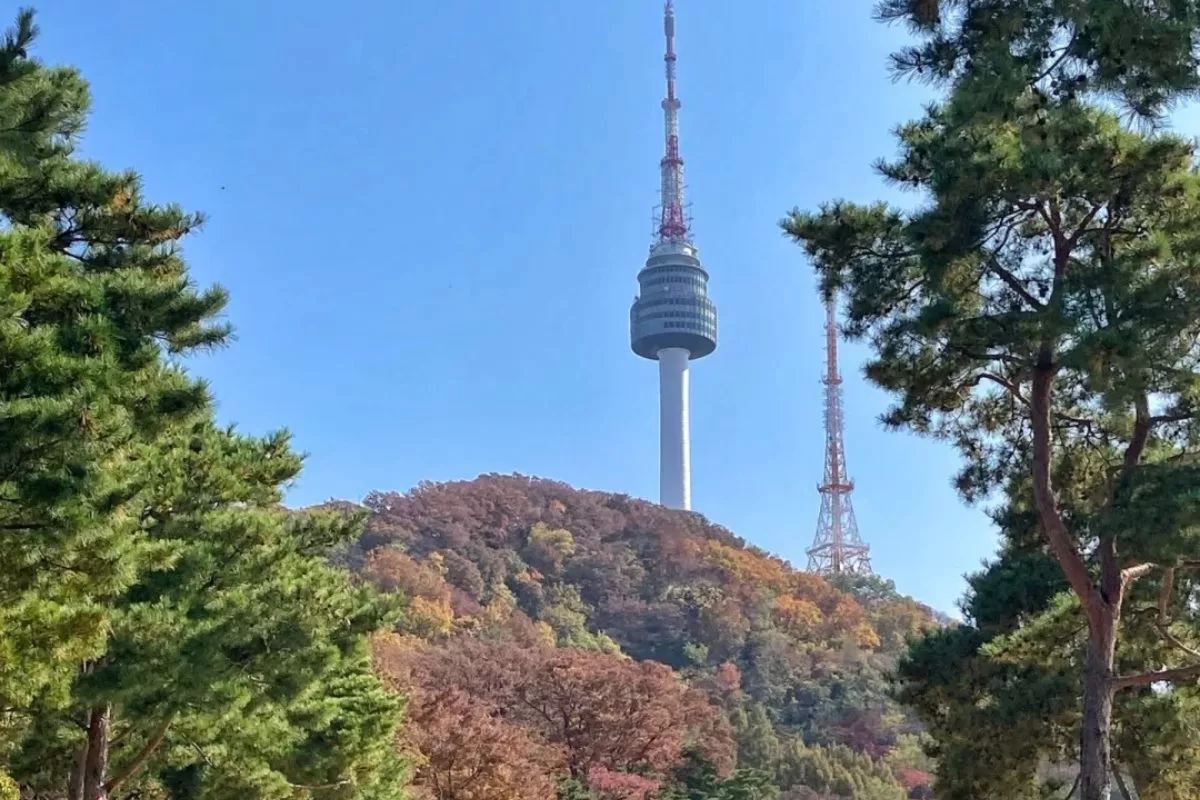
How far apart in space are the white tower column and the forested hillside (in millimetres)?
16722

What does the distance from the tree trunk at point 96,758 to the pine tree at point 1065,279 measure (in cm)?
529

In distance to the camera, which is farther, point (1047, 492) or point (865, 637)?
point (865, 637)

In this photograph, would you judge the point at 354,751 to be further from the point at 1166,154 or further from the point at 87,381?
the point at 1166,154

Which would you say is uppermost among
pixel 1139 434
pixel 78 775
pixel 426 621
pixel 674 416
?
pixel 674 416

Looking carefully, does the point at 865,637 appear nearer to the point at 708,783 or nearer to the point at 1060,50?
the point at 708,783

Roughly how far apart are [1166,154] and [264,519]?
5692mm

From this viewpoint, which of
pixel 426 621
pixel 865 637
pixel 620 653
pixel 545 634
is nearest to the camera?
pixel 426 621

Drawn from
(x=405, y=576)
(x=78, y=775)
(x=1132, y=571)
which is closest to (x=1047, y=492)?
(x=1132, y=571)

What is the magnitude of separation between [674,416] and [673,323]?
578 cm

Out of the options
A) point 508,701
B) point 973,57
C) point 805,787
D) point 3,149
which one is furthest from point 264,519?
point 805,787

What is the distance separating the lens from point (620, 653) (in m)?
36.7

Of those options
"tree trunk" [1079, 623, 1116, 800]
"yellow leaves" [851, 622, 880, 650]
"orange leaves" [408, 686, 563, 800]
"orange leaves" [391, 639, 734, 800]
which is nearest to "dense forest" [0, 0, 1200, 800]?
"tree trunk" [1079, 623, 1116, 800]

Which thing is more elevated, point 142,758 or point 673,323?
point 673,323

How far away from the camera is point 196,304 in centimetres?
635
